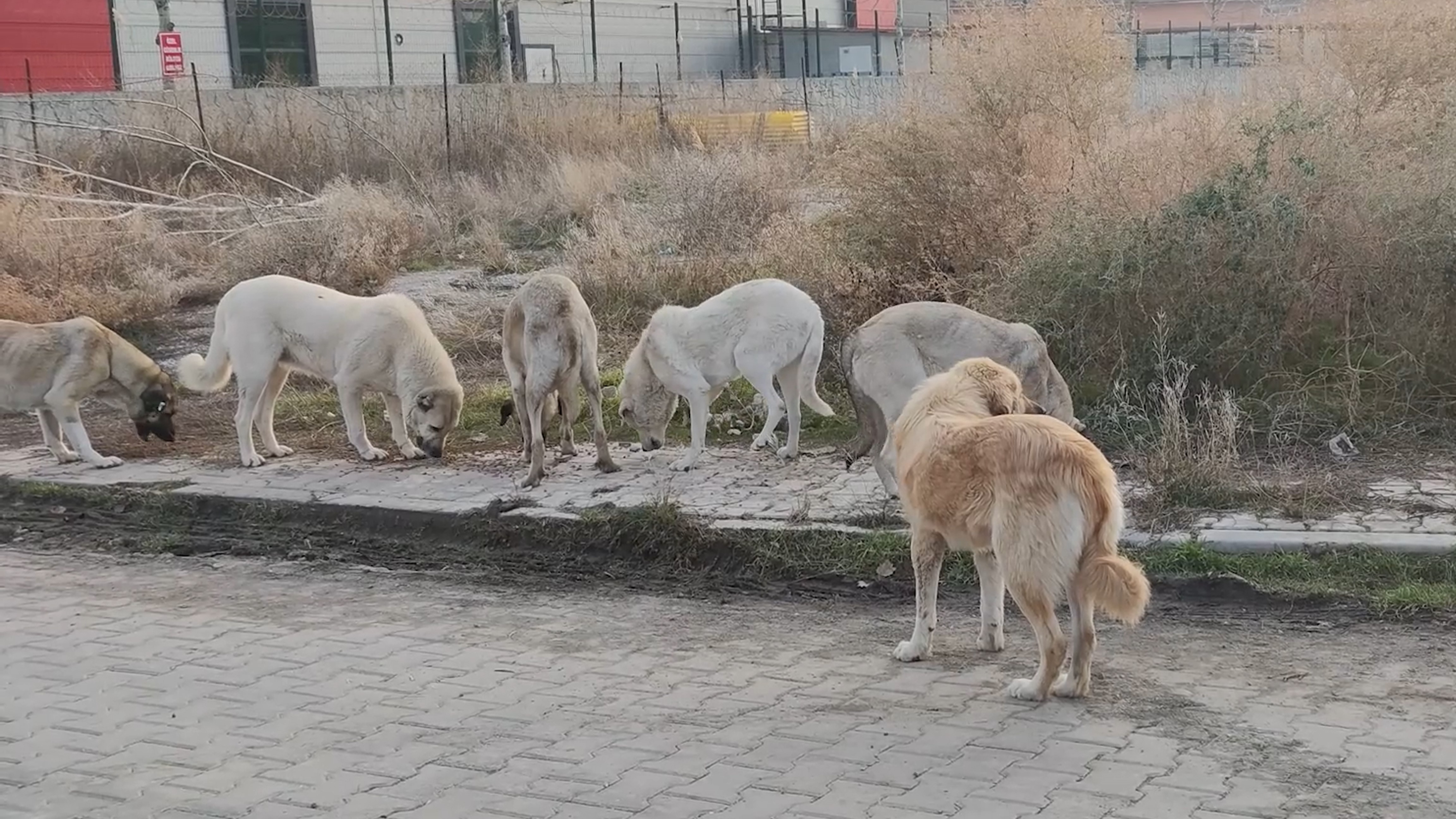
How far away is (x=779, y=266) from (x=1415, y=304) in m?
5.09

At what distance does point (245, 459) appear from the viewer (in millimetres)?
9586

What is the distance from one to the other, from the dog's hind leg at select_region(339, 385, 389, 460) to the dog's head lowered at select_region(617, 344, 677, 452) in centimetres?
186

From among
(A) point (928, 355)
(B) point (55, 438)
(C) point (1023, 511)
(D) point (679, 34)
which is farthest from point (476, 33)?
(C) point (1023, 511)

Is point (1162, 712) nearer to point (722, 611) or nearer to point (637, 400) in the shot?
point (722, 611)

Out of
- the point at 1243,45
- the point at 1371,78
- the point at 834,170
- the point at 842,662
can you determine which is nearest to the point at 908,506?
the point at 842,662

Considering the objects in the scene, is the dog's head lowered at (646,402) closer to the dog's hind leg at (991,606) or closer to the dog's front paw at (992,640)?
the dog's hind leg at (991,606)

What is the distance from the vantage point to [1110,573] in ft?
15.9

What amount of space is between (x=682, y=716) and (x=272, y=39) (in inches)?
1243

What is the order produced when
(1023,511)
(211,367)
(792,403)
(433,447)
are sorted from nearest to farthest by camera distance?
(1023,511) < (792,403) < (433,447) < (211,367)

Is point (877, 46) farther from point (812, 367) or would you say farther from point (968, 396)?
point (968, 396)

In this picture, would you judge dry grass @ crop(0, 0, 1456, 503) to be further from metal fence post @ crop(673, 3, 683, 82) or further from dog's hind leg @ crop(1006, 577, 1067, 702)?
metal fence post @ crop(673, 3, 683, 82)

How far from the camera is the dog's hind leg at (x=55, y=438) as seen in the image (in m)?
10.0

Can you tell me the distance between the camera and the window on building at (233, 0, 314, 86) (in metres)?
32.2

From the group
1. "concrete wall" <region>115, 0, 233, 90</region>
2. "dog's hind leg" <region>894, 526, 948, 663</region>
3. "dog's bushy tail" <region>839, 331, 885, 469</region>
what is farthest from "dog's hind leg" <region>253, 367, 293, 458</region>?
"concrete wall" <region>115, 0, 233, 90</region>
